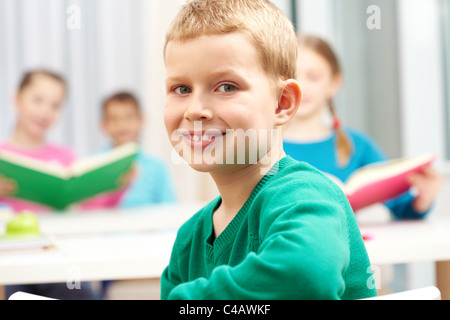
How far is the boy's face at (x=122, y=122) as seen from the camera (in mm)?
2424

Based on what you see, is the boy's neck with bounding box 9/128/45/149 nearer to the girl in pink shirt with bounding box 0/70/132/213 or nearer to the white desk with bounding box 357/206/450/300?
the girl in pink shirt with bounding box 0/70/132/213

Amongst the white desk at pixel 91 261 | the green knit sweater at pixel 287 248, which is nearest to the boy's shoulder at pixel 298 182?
the green knit sweater at pixel 287 248

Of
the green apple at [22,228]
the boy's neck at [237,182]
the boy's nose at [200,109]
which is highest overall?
the boy's nose at [200,109]

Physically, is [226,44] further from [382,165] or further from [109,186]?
[109,186]

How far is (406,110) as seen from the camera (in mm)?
2646

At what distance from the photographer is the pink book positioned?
1300 millimetres

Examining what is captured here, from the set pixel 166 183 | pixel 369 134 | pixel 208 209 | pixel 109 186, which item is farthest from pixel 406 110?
pixel 208 209

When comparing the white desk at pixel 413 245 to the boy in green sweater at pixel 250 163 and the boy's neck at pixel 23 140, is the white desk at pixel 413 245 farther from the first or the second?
the boy's neck at pixel 23 140

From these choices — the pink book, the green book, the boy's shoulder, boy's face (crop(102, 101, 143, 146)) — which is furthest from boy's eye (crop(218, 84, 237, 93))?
boy's face (crop(102, 101, 143, 146))

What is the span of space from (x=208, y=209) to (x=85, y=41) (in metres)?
2.48

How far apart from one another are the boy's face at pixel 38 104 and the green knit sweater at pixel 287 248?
1855mm

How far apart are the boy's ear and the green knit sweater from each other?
51 millimetres

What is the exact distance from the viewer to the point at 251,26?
1.89 ft
